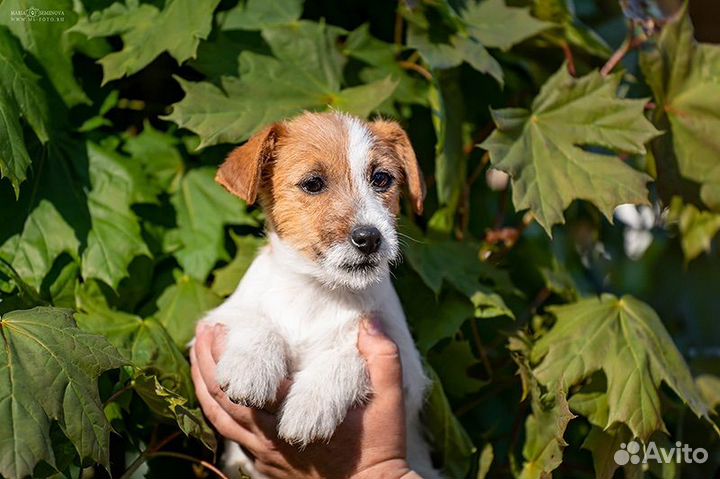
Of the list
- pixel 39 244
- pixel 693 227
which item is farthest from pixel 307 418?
pixel 693 227

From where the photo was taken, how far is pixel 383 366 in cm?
283

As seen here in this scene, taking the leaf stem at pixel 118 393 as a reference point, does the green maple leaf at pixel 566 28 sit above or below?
above

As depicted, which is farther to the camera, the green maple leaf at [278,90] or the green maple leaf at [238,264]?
the green maple leaf at [238,264]

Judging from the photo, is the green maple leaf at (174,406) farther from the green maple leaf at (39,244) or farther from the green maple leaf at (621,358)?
the green maple leaf at (621,358)

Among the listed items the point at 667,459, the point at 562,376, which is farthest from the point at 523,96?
the point at 667,459

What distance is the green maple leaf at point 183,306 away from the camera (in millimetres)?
3178

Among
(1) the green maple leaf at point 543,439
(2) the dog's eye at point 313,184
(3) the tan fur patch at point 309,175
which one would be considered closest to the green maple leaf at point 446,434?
(1) the green maple leaf at point 543,439

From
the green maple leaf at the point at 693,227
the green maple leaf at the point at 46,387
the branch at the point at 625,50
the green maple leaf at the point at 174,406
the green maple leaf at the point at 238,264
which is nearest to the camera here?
the green maple leaf at the point at 46,387

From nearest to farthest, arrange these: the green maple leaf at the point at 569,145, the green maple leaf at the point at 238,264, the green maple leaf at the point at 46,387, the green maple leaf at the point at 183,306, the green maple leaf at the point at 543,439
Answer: the green maple leaf at the point at 46,387, the green maple leaf at the point at 543,439, the green maple leaf at the point at 569,145, the green maple leaf at the point at 183,306, the green maple leaf at the point at 238,264

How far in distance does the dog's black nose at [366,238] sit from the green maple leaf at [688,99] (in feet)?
4.92

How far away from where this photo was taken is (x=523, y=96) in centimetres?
390

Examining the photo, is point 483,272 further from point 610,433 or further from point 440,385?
point 610,433

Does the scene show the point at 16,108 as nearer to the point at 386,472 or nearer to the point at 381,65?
the point at 381,65

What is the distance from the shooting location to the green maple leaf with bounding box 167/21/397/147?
305cm
